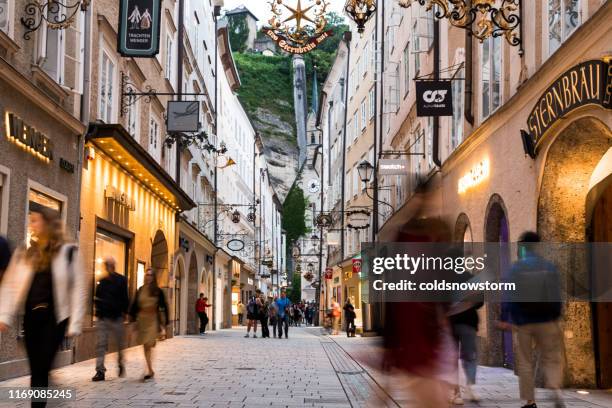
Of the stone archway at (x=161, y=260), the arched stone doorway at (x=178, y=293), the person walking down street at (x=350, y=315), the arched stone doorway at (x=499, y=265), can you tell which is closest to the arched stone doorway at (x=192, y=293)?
the arched stone doorway at (x=178, y=293)

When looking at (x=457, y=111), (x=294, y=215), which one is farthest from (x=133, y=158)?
(x=294, y=215)

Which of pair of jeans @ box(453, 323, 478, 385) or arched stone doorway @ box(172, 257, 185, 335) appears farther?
arched stone doorway @ box(172, 257, 185, 335)

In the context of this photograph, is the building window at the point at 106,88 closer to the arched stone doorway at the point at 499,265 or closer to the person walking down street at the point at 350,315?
the arched stone doorway at the point at 499,265

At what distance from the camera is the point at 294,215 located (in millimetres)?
131625

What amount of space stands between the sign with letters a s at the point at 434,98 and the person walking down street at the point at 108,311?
8.61 metres

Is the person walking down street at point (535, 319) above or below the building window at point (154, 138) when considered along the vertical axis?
below

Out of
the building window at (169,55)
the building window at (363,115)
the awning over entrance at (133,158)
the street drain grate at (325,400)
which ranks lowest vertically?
the street drain grate at (325,400)

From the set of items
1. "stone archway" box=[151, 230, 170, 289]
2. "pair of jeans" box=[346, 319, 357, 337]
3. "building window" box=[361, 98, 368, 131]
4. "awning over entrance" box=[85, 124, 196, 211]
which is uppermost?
"building window" box=[361, 98, 368, 131]

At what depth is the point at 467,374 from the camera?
412 inches

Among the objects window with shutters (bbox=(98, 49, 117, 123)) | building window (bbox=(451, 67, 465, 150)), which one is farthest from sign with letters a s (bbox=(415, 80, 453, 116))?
window with shutters (bbox=(98, 49, 117, 123))

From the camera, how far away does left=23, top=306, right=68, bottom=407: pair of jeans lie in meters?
6.56

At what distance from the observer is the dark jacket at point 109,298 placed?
41.7 ft

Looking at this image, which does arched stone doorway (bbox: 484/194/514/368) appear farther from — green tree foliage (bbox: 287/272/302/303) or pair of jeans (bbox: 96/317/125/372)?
green tree foliage (bbox: 287/272/302/303)

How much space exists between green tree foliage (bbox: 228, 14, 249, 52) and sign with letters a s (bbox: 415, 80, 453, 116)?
504 feet
